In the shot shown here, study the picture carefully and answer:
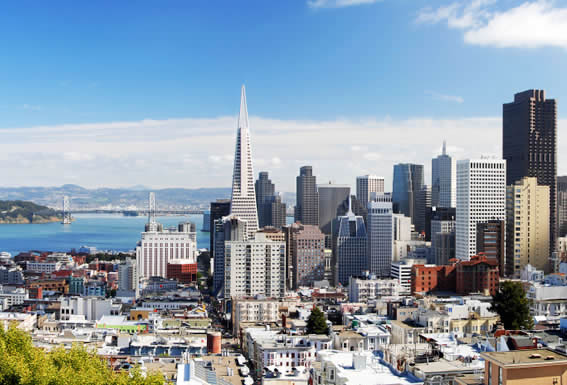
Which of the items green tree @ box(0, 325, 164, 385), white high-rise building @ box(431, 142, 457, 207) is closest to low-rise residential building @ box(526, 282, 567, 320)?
green tree @ box(0, 325, 164, 385)

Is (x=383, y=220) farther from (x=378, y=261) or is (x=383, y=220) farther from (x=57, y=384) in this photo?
(x=57, y=384)

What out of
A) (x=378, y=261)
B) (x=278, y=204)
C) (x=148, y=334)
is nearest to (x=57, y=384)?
(x=148, y=334)

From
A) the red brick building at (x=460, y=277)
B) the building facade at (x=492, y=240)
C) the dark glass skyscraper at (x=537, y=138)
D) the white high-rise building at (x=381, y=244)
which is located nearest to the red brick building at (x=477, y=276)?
the red brick building at (x=460, y=277)

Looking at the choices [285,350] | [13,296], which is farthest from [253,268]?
[285,350]

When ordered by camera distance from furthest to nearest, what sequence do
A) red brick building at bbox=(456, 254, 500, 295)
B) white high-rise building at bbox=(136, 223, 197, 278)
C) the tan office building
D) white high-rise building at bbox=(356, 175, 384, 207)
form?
1. white high-rise building at bbox=(356, 175, 384, 207)
2. white high-rise building at bbox=(136, 223, 197, 278)
3. the tan office building
4. red brick building at bbox=(456, 254, 500, 295)

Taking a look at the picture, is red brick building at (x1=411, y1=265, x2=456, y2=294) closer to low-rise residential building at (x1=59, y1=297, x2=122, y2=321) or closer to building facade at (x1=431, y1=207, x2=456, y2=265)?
building facade at (x1=431, y1=207, x2=456, y2=265)

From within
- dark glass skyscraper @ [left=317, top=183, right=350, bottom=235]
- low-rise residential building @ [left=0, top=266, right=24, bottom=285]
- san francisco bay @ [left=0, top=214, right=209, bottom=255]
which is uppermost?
dark glass skyscraper @ [left=317, top=183, right=350, bottom=235]

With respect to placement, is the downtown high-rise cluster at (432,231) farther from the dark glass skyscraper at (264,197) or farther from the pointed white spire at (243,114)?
the dark glass skyscraper at (264,197)

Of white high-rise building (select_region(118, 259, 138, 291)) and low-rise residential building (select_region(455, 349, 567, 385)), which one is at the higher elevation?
low-rise residential building (select_region(455, 349, 567, 385))

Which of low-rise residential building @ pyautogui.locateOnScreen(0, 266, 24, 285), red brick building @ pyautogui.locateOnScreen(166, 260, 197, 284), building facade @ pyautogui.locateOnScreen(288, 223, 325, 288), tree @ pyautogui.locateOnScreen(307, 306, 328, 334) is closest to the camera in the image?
tree @ pyautogui.locateOnScreen(307, 306, 328, 334)
